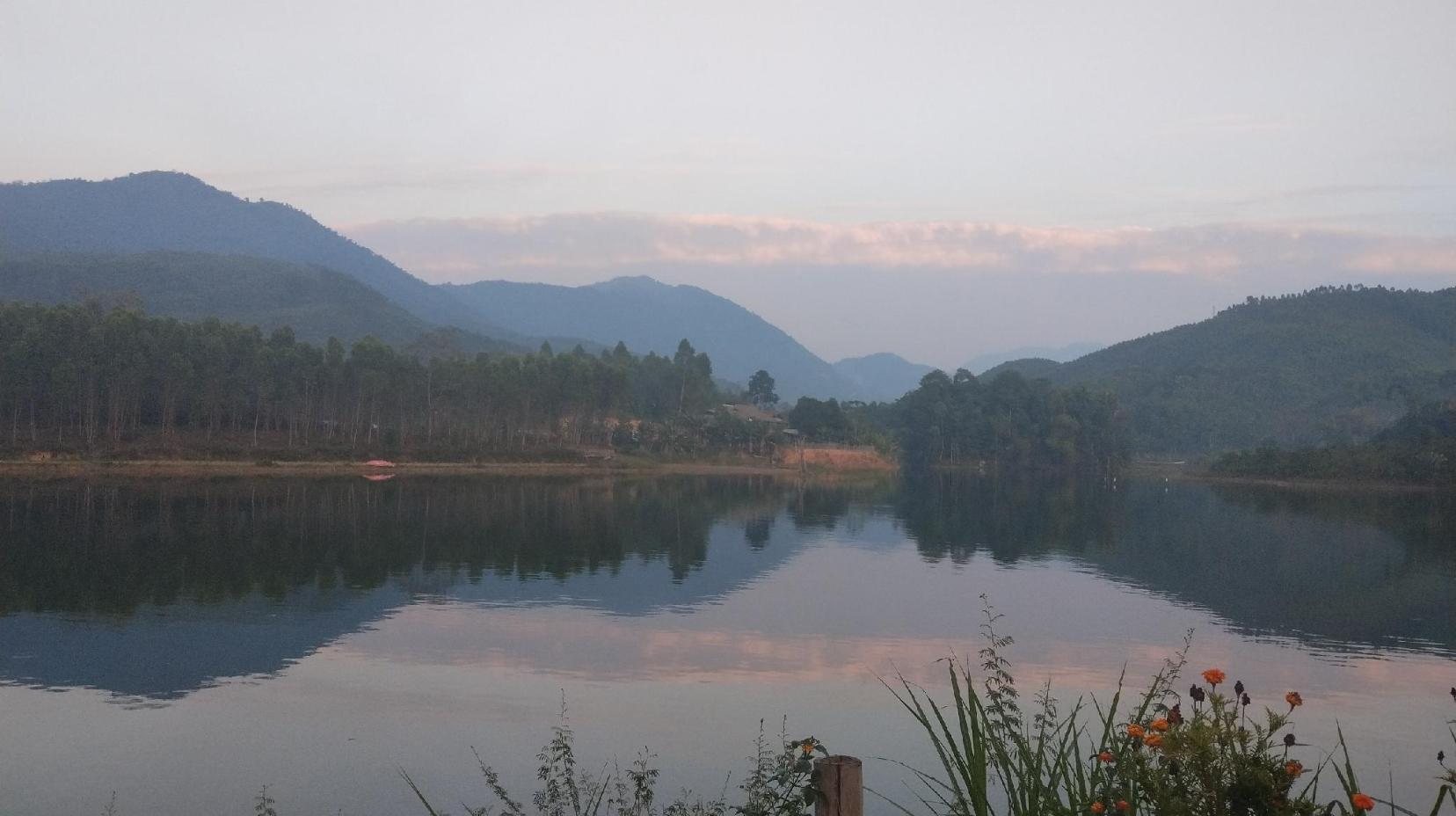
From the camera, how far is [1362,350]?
538 feet

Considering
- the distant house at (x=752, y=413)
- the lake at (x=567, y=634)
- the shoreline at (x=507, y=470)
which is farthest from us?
the distant house at (x=752, y=413)

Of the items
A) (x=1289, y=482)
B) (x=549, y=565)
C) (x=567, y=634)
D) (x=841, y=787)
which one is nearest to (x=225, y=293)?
(x=1289, y=482)

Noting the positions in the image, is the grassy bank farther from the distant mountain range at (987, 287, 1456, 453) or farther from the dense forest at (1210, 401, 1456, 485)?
the distant mountain range at (987, 287, 1456, 453)

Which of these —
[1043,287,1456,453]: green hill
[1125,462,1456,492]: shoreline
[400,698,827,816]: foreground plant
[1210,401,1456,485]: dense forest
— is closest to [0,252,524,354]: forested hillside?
[1125,462,1456,492]: shoreline

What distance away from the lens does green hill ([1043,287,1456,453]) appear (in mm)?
150625

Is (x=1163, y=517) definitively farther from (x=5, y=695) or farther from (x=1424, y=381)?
(x=1424, y=381)

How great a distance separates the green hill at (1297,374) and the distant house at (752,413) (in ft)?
164

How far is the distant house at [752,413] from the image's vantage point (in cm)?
12836

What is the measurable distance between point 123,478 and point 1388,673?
61.3 m

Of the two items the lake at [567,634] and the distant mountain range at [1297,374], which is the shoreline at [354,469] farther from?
the distant mountain range at [1297,374]

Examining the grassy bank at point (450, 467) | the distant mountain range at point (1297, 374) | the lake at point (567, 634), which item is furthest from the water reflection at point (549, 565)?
the distant mountain range at point (1297, 374)

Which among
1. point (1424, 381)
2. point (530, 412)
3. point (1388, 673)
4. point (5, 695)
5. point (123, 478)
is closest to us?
point (5, 695)

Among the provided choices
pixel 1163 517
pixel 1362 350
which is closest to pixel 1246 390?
pixel 1362 350

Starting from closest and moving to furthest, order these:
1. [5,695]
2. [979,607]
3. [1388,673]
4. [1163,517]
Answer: [5,695]
[1388,673]
[979,607]
[1163,517]
